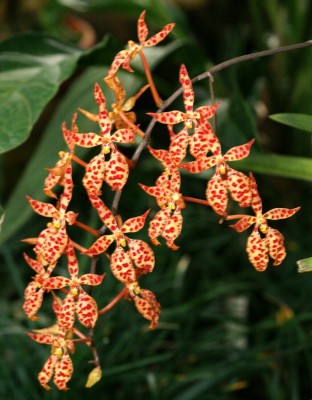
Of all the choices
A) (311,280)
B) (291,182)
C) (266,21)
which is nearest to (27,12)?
(266,21)

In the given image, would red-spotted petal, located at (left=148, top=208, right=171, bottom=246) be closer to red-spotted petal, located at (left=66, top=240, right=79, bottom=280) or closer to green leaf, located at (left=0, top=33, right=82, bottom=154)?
red-spotted petal, located at (left=66, top=240, right=79, bottom=280)

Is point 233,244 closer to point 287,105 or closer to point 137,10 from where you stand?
point 287,105

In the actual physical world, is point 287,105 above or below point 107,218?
below

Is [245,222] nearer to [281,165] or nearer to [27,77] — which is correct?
[281,165]

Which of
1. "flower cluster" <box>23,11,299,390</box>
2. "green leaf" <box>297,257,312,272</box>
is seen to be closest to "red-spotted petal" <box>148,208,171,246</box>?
"flower cluster" <box>23,11,299,390</box>

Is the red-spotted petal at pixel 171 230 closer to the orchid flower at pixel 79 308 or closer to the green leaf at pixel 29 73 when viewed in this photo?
the orchid flower at pixel 79 308
